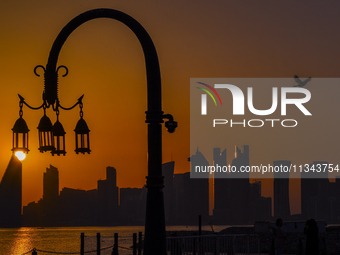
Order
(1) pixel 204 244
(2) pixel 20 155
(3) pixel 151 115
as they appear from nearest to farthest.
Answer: (3) pixel 151 115 → (2) pixel 20 155 → (1) pixel 204 244

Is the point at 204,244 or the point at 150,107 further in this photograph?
the point at 204,244

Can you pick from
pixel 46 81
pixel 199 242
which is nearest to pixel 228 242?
pixel 199 242

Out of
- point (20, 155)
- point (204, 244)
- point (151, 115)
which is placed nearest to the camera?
point (151, 115)

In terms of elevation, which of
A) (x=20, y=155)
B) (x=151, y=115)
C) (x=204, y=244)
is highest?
(x=151, y=115)

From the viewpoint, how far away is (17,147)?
36.4 ft

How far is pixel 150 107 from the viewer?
10.9 m

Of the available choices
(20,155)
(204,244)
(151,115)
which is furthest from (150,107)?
(204,244)

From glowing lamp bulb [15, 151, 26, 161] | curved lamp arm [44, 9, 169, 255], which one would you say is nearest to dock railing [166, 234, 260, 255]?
curved lamp arm [44, 9, 169, 255]

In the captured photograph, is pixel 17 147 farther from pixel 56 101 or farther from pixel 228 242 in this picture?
pixel 228 242

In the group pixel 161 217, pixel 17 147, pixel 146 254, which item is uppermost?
pixel 17 147

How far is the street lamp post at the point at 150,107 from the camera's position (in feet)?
34.5

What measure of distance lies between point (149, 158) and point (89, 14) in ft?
10.1

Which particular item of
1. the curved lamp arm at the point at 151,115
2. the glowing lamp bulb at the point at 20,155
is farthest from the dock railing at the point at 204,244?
the glowing lamp bulb at the point at 20,155

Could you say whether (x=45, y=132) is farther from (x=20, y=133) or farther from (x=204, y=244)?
(x=204, y=244)
